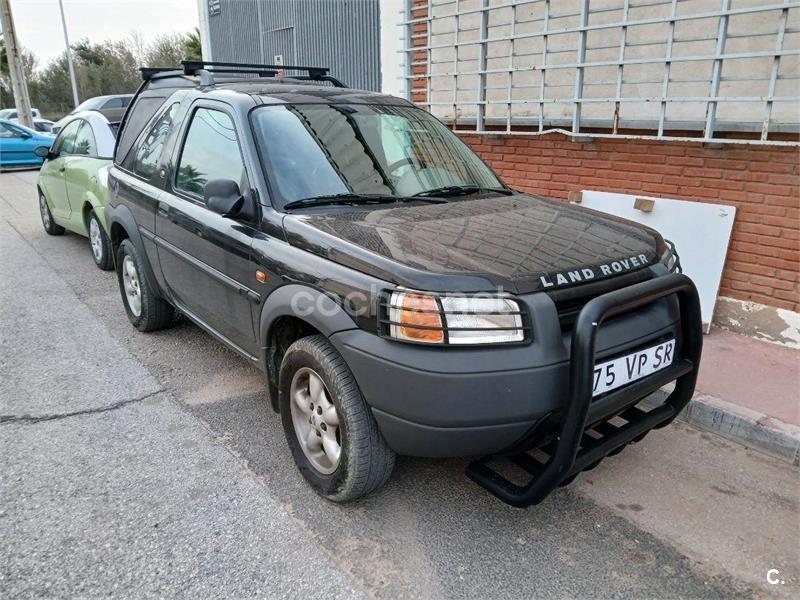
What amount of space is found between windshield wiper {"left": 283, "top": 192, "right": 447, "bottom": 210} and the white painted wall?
15.4ft

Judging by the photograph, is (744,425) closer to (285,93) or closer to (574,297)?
(574,297)

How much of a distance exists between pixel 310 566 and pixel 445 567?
531 millimetres

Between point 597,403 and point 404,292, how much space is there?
0.86 m

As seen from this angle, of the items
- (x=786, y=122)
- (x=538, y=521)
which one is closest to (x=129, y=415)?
(x=538, y=521)

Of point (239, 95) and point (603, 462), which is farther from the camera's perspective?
point (239, 95)

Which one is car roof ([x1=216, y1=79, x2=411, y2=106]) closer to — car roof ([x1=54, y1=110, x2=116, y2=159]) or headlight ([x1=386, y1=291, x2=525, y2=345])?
headlight ([x1=386, y1=291, x2=525, y2=345])

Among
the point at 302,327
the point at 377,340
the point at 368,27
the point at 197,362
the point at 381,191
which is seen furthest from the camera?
the point at 368,27

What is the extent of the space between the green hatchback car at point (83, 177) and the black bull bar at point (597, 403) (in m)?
5.14

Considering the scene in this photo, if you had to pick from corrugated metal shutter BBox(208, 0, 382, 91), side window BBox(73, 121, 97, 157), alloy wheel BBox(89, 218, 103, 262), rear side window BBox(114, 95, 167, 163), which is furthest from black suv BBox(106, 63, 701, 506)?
corrugated metal shutter BBox(208, 0, 382, 91)

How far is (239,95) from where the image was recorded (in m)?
3.42

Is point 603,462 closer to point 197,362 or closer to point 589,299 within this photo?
point 589,299

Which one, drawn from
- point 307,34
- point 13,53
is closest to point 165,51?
point 13,53

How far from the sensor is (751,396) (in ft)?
12.3

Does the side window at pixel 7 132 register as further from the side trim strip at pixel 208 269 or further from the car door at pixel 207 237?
the car door at pixel 207 237
